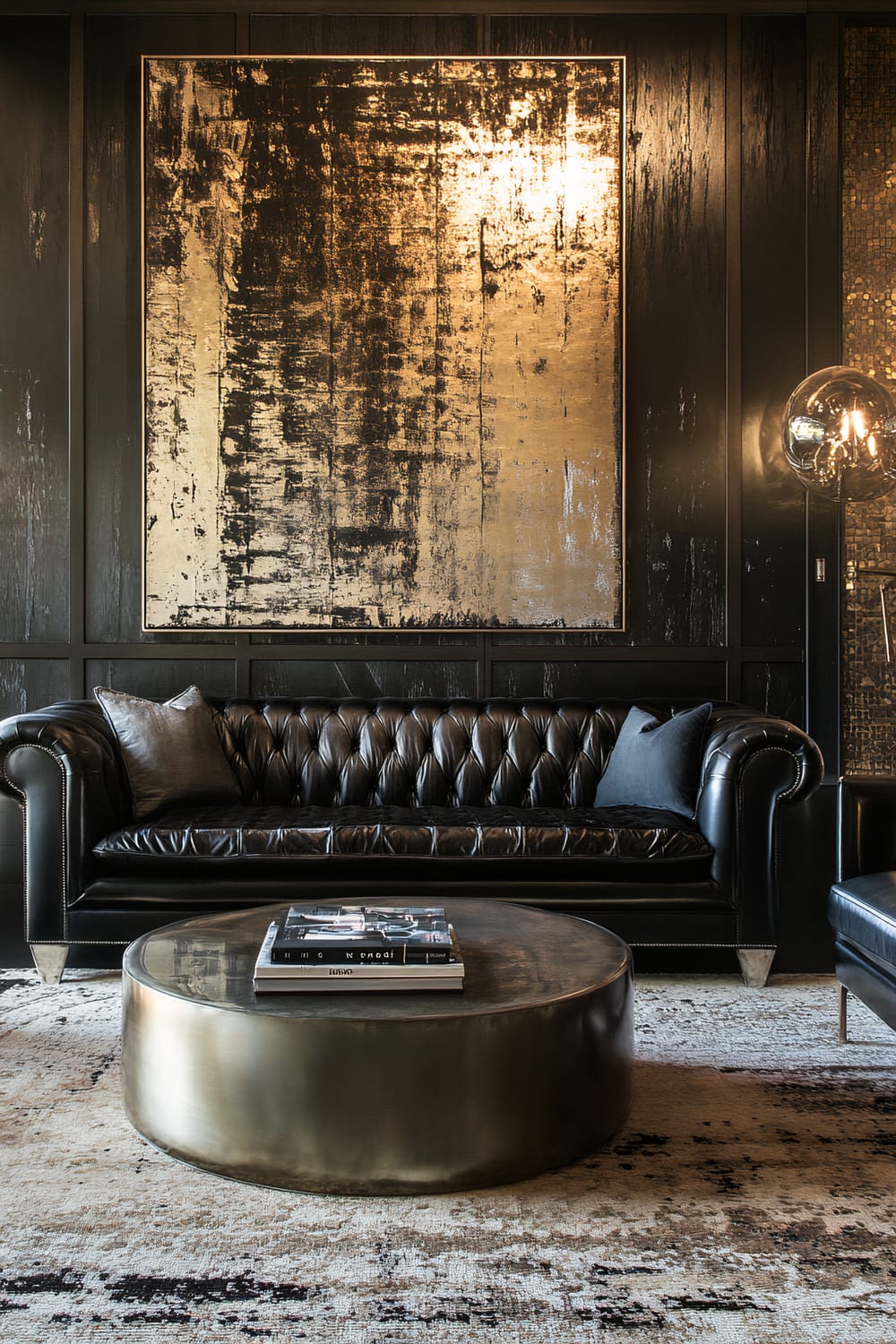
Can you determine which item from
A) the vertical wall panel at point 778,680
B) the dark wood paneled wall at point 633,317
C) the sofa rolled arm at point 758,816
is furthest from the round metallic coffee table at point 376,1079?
the vertical wall panel at point 778,680

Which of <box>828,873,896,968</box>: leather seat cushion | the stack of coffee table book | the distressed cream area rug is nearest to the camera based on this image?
the distressed cream area rug

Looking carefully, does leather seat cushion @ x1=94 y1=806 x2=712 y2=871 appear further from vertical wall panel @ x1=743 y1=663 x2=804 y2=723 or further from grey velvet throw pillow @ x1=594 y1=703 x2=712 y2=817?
vertical wall panel @ x1=743 y1=663 x2=804 y2=723

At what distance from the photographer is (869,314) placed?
404 centimetres

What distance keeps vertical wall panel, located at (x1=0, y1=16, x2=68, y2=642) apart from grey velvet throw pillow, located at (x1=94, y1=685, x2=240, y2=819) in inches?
34.2

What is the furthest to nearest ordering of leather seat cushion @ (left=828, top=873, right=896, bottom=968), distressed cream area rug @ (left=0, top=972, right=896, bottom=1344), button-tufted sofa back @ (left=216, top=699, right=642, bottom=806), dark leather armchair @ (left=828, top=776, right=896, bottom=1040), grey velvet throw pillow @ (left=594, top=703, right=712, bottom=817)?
button-tufted sofa back @ (left=216, top=699, right=642, bottom=806) → grey velvet throw pillow @ (left=594, top=703, right=712, bottom=817) → dark leather armchair @ (left=828, top=776, right=896, bottom=1040) → leather seat cushion @ (left=828, top=873, right=896, bottom=968) → distressed cream area rug @ (left=0, top=972, right=896, bottom=1344)

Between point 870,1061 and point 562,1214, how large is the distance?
1091mm

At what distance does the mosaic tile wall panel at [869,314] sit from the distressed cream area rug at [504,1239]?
6.85 feet

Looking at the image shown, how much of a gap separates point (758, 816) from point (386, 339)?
235cm

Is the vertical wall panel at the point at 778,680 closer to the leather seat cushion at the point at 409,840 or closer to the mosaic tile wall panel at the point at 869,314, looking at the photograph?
the mosaic tile wall panel at the point at 869,314

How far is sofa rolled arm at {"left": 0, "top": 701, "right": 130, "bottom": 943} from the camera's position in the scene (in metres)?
3.01

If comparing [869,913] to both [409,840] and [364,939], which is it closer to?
[364,939]

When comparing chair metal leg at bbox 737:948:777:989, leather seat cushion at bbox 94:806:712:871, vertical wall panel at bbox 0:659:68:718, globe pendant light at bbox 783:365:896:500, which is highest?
globe pendant light at bbox 783:365:896:500

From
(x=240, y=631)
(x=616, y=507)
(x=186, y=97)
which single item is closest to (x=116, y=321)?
(x=186, y=97)

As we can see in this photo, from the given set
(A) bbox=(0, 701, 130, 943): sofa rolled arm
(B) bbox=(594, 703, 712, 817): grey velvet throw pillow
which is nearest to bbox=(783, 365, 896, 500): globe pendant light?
(B) bbox=(594, 703, 712, 817): grey velvet throw pillow
